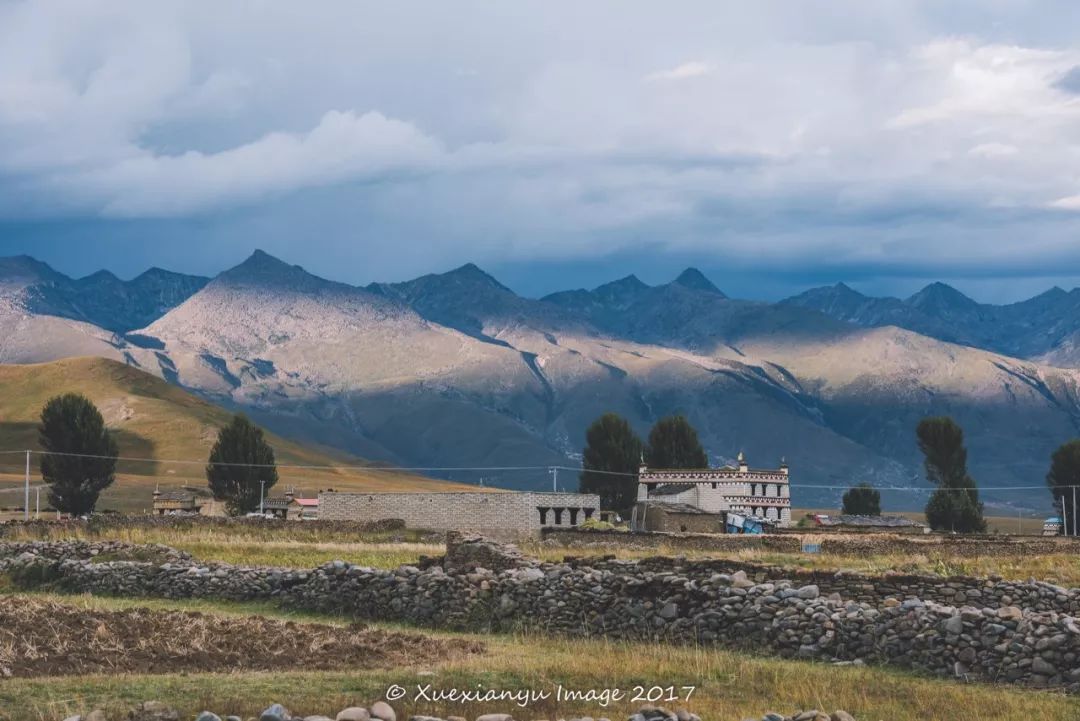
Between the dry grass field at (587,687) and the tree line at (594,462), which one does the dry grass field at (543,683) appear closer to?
the dry grass field at (587,687)

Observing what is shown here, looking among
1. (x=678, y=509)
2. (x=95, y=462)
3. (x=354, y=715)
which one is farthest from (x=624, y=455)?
(x=354, y=715)

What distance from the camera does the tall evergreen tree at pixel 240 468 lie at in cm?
15088

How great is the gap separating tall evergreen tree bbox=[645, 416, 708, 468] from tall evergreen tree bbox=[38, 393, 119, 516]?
60420 millimetres

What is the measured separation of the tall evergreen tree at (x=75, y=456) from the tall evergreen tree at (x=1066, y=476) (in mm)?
103014

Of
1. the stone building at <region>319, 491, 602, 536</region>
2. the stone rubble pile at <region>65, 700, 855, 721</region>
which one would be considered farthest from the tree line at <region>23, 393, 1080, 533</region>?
the stone rubble pile at <region>65, 700, 855, 721</region>

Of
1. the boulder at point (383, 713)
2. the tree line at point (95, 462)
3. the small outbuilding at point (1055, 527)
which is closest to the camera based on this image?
the boulder at point (383, 713)

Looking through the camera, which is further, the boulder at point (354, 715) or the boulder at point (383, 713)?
the boulder at point (383, 713)

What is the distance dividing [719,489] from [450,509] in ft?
→ 157

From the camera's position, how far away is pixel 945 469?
160750mm

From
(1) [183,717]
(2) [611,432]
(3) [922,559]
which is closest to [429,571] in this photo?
(1) [183,717]

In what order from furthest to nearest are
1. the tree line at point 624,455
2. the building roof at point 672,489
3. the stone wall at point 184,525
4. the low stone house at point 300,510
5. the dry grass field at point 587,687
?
the tree line at point 624,455 < the building roof at point 672,489 < the low stone house at point 300,510 < the stone wall at point 184,525 < the dry grass field at point 587,687

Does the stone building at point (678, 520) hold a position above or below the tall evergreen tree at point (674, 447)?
below

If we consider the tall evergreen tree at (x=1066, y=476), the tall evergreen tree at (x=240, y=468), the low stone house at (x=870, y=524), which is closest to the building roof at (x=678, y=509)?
the low stone house at (x=870, y=524)

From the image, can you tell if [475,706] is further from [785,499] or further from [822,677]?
[785,499]
